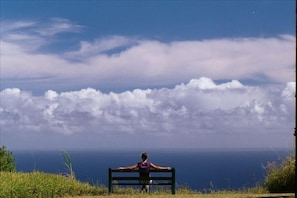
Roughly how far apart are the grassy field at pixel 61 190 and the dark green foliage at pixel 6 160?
29.4ft

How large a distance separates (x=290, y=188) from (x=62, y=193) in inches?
331

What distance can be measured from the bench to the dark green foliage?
11.6 meters

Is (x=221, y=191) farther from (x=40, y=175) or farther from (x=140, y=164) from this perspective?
(x=40, y=175)

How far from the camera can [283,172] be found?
981 inches

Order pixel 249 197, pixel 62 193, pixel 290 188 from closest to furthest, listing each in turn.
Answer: pixel 249 197 → pixel 62 193 → pixel 290 188

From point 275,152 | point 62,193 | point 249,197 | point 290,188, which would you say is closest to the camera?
point 249,197

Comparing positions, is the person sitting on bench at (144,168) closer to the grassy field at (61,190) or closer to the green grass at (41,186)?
the grassy field at (61,190)

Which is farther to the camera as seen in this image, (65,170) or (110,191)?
(65,170)

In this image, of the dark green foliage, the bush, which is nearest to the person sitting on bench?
the bush

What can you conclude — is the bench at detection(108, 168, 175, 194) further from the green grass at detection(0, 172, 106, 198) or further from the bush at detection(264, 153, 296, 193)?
the bush at detection(264, 153, 296, 193)

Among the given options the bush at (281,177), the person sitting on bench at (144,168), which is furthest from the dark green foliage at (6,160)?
the bush at (281,177)

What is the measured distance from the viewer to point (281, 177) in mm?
24875

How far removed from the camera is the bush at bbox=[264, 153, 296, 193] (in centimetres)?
2455

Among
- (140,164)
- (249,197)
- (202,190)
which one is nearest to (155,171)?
(140,164)
